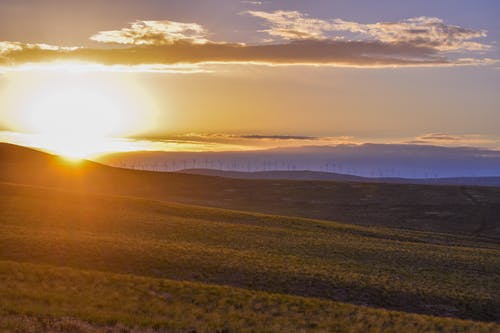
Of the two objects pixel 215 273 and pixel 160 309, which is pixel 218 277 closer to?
pixel 215 273

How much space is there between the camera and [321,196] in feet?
530

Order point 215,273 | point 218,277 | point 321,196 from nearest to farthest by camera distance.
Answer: point 218,277 < point 215,273 < point 321,196

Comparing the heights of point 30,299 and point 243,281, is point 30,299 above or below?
above

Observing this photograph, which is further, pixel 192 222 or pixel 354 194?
pixel 354 194

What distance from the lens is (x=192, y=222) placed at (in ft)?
211

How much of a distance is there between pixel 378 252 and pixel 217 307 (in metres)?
33.0

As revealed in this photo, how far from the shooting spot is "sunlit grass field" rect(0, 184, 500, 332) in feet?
76.2

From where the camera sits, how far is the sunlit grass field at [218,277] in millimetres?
23219

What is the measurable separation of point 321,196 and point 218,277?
420 ft

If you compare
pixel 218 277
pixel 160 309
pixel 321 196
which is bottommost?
pixel 321 196

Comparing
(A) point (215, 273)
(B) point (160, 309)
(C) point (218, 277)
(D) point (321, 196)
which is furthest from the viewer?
(D) point (321, 196)

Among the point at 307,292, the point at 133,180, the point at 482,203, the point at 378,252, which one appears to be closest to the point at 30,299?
the point at 307,292

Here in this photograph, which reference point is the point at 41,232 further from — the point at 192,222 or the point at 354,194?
the point at 354,194

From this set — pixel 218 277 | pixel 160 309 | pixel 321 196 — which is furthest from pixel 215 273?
pixel 321 196
